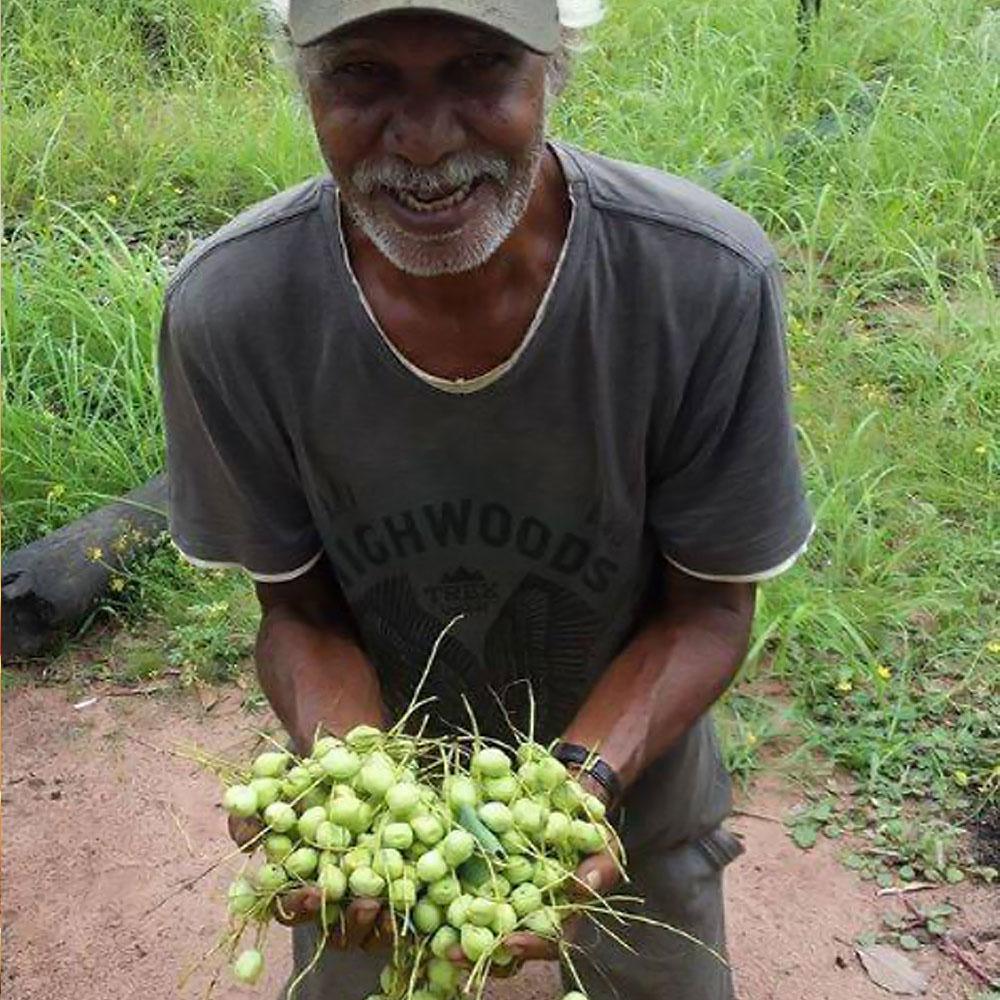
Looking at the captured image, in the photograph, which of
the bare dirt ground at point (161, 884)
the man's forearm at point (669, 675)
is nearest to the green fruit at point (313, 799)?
the man's forearm at point (669, 675)

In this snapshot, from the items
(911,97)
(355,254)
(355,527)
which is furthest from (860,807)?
(911,97)

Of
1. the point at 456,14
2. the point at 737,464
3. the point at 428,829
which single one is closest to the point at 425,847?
the point at 428,829

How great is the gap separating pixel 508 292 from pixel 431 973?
33.7 inches

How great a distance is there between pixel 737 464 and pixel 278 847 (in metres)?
0.79

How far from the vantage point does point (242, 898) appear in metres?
1.78

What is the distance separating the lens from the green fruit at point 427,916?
1708mm

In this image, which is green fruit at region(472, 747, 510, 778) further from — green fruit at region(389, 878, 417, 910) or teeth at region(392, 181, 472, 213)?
teeth at region(392, 181, 472, 213)

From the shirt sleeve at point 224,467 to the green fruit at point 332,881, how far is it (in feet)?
2.14

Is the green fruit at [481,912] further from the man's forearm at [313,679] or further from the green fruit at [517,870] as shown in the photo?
the man's forearm at [313,679]

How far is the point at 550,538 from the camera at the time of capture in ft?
7.18

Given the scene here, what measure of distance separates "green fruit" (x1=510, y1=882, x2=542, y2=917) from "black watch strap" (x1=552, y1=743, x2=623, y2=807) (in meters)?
0.30

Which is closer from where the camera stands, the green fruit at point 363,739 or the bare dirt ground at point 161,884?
the green fruit at point 363,739

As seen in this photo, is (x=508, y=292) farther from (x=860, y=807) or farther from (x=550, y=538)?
(x=860, y=807)

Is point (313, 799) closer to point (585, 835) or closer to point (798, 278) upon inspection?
point (585, 835)
